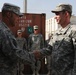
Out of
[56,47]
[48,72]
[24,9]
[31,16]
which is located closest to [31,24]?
[31,16]

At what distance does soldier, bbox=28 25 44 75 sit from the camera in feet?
32.3

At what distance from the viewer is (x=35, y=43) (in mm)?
9852

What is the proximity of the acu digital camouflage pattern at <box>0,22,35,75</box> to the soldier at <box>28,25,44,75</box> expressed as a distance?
5282 mm

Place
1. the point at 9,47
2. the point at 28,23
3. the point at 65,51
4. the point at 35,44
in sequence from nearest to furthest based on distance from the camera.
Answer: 1. the point at 9,47
2. the point at 65,51
3. the point at 35,44
4. the point at 28,23

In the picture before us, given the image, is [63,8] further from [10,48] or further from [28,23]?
[28,23]

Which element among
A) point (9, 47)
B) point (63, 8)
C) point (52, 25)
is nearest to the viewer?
point (9, 47)

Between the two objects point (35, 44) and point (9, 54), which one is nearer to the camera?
point (9, 54)

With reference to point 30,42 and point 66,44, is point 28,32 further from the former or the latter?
point 66,44

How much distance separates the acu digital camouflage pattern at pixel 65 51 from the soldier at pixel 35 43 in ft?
16.7

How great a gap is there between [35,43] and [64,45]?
17.4ft

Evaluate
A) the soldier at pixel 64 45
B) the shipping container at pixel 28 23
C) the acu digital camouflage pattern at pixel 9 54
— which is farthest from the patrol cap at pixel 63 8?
the shipping container at pixel 28 23

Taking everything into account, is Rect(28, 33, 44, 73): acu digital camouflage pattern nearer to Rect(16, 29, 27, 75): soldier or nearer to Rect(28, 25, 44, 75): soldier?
Result: Rect(28, 25, 44, 75): soldier

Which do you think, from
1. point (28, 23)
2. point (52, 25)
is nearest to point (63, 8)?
point (28, 23)

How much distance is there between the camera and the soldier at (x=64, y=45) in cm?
454
